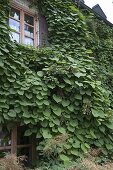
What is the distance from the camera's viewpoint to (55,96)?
20.2 feet

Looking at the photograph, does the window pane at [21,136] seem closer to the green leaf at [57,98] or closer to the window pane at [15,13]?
the green leaf at [57,98]

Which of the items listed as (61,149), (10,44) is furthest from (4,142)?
(10,44)

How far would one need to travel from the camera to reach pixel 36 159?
6.35m

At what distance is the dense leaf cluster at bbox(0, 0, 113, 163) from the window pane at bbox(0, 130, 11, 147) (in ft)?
1.06

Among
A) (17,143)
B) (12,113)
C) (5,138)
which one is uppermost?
(12,113)

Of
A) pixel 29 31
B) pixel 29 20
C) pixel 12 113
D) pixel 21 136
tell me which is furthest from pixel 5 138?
pixel 29 20

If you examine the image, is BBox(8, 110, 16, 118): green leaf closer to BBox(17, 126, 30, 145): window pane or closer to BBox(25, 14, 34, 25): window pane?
BBox(17, 126, 30, 145): window pane

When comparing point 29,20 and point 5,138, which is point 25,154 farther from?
point 29,20

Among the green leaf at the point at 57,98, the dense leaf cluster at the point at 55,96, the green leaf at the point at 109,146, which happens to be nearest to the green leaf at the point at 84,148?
the dense leaf cluster at the point at 55,96

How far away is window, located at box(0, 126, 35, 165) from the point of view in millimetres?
6023

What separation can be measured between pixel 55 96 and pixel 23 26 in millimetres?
2257

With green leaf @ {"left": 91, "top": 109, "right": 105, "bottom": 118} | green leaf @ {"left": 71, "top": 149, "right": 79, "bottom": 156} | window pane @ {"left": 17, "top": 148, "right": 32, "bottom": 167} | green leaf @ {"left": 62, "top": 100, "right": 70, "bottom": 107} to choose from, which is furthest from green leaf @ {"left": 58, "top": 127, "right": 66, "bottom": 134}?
window pane @ {"left": 17, "top": 148, "right": 32, "bottom": 167}

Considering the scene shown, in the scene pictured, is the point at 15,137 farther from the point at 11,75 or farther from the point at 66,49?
the point at 66,49

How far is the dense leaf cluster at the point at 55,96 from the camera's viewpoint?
226 inches
